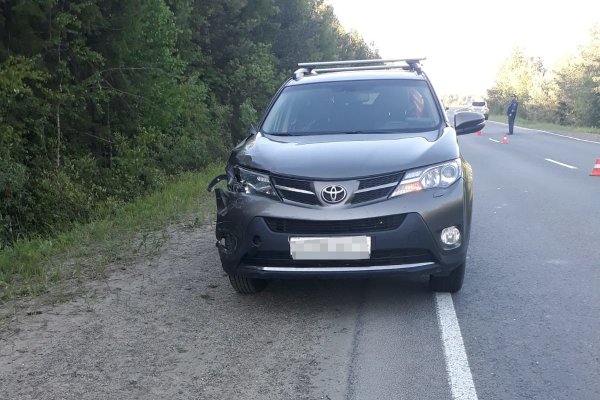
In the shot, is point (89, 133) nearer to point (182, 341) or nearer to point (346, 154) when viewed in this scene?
point (346, 154)

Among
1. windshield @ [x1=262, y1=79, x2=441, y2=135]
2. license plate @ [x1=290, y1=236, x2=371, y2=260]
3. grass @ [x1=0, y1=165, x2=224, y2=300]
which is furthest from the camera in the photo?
grass @ [x1=0, y1=165, x2=224, y2=300]

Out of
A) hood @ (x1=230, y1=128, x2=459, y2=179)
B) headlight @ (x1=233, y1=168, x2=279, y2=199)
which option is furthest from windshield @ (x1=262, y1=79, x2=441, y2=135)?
headlight @ (x1=233, y1=168, x2=279, y2=199)

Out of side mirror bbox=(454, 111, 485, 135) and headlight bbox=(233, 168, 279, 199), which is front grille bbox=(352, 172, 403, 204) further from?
side mirror bbox=(454, 111, 485, 135)

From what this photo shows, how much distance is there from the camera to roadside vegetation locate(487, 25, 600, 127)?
52.8 m

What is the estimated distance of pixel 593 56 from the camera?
53094mm

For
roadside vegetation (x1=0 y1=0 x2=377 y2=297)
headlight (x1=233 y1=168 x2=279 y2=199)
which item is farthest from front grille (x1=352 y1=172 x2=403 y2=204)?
roadside vegetation (x1=0 y1=0 x2=377 y2=297)

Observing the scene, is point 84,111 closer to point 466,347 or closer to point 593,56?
point 466,347

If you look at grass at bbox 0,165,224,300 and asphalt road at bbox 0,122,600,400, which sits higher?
asphalt road at bbox 0,122,600,400

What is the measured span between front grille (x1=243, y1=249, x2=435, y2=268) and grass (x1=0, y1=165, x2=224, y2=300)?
219 centimetres

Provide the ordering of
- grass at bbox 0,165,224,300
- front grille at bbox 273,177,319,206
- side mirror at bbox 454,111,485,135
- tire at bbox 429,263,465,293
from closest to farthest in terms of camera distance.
A: front grille at bbox 273,177,319,206 → tire at bbox 429,263,465,293 → grass at bbox 0,165,224,300 → side mirror at bbox 454,111,485,135

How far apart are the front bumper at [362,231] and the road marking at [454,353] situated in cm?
33

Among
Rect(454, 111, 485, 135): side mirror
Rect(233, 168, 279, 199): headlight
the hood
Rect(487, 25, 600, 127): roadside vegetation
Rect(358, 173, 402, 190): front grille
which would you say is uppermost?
Rect(454, 111, 485, 135): side mirror

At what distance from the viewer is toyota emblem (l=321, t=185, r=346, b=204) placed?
16.0 feet

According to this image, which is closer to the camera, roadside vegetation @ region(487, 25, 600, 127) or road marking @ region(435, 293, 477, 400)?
road marking @ region(435, 293, 477, 400)
